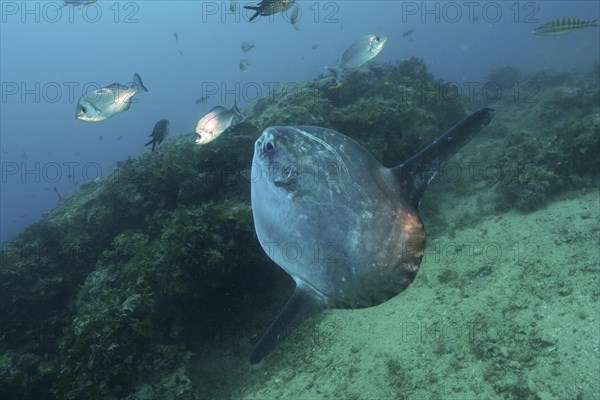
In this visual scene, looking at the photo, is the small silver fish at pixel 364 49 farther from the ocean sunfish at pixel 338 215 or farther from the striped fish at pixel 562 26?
the ocean sunfish at pixel 338 215

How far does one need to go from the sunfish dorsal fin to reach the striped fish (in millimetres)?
7954

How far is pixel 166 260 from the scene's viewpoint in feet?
16.9

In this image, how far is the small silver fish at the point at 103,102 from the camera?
17.9 ft

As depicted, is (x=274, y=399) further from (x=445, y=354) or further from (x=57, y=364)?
(x=57, y=364)

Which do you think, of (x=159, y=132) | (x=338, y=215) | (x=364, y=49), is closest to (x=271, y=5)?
(x=364, y=49)

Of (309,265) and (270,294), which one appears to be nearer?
(309,265)

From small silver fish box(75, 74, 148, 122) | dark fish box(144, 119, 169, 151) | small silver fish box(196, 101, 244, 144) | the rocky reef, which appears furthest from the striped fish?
small silver fish box(75, 74, 148, 122)

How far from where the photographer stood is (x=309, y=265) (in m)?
1.82

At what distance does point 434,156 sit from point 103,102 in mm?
5595

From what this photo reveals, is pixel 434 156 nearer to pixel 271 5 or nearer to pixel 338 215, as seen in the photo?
pixel 338 215

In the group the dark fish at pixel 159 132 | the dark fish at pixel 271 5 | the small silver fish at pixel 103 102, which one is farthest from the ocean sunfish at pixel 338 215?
the dark fish at pixel 159 132

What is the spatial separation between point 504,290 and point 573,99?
11.4 meters

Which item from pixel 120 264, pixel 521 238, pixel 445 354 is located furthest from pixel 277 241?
pixel 120 264

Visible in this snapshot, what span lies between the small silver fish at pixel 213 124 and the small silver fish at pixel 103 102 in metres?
1.14
